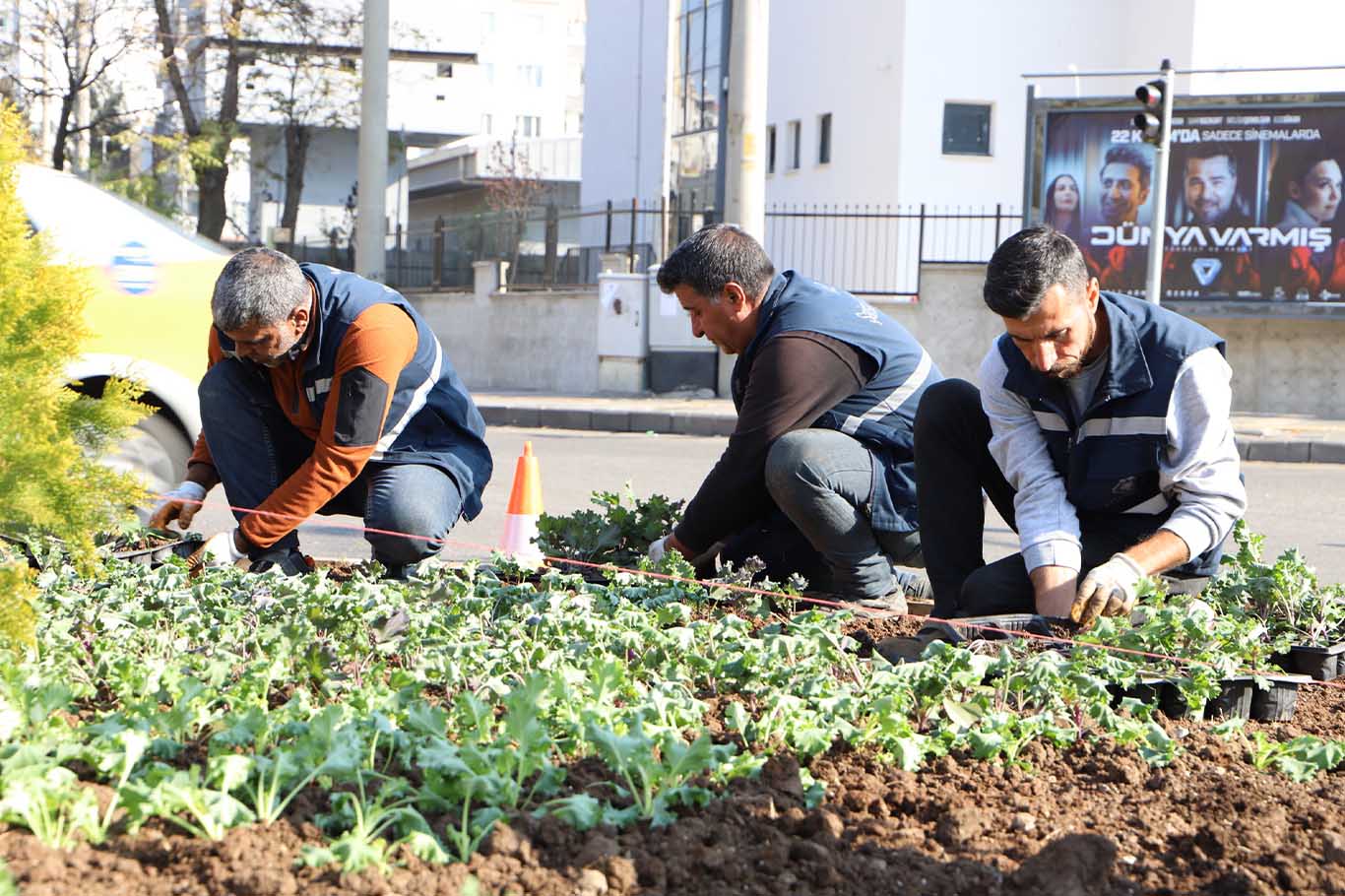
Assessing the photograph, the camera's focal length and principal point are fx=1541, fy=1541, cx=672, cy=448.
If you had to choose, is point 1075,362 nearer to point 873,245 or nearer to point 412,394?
point 412,394

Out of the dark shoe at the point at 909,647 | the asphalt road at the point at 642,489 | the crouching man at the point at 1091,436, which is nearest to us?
the dark shoe at the point at 909,647

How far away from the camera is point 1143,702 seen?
332cm

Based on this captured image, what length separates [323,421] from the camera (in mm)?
4875

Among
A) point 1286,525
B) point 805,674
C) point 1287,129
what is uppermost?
point 1287,129

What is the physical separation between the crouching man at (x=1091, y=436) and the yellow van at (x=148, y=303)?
A: 3.65m

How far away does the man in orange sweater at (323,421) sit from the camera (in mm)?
4723

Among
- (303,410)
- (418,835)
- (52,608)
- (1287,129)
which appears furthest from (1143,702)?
(1287,129)

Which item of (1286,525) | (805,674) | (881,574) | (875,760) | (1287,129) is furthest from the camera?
(1287,129)

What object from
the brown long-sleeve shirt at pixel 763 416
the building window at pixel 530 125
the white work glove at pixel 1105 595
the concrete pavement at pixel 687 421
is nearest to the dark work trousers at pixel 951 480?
the brown long-sleeve shirt at pixel 763 416

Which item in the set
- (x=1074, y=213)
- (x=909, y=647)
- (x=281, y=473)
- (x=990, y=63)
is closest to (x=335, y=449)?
(x=281, y=473)

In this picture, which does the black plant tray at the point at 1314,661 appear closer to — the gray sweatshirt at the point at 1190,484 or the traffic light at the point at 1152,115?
the gray sweatshirt at the point at 1190,484

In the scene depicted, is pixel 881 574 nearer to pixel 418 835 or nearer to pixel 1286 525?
pixel 418 835

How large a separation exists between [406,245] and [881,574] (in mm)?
21321

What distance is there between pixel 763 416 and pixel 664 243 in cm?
1554
